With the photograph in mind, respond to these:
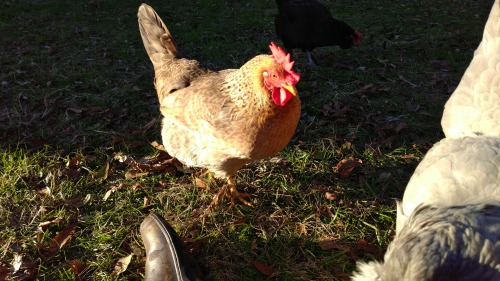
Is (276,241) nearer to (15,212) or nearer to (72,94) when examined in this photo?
(15,212)

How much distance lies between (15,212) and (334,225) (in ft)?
8.13

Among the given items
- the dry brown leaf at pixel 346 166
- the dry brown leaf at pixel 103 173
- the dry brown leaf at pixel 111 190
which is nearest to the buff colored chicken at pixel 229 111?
the dry brown leaf at pixel 111 190

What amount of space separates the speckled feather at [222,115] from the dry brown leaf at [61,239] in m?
0.95

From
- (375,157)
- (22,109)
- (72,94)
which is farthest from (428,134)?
(22,109)

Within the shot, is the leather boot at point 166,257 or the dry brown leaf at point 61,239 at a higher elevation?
the leather boot at point 166,257

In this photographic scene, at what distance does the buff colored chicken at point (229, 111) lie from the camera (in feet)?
7.69

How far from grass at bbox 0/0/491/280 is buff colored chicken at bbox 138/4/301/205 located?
1.45 ft

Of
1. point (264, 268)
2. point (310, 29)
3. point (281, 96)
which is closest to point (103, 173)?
point (264, 268)

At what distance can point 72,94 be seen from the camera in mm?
4500

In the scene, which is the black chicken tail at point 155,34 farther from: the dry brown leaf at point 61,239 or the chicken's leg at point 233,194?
the dry brown leaf at point 61,239

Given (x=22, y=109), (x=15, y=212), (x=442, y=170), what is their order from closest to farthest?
(x=442, y=170), (x=15, y=212), (x=22, y=109)

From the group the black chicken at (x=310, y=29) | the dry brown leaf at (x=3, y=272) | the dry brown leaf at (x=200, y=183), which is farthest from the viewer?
the black chicken at (x=310, y=29)

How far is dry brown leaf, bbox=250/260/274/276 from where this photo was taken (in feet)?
8.11

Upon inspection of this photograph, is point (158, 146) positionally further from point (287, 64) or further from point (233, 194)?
point (287, 64)
